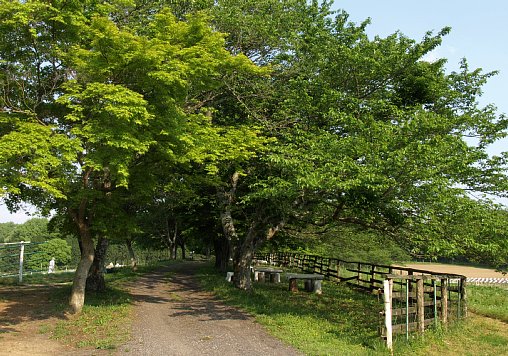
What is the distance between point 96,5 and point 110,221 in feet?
21.5

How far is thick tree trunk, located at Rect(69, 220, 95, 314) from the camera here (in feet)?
42.5

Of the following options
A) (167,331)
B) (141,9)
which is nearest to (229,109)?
(141,9)

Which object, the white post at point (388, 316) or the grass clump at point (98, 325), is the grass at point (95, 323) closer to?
the grass clump at point (98, 325)

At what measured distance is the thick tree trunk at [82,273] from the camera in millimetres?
12969

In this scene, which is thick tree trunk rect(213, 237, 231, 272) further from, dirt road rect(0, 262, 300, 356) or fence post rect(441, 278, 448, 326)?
fence post rect(441, 278, 448, 326)

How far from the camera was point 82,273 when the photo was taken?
1327cm

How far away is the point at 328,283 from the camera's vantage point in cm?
2325

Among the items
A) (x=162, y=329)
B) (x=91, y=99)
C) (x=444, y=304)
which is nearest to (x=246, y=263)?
(x=162, y=329)

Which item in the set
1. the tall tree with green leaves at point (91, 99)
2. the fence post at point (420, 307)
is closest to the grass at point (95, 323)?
the tall tree with green leaves at point (91, 99)

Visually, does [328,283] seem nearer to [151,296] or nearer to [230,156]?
[151,296]

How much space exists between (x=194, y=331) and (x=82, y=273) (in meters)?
4.62

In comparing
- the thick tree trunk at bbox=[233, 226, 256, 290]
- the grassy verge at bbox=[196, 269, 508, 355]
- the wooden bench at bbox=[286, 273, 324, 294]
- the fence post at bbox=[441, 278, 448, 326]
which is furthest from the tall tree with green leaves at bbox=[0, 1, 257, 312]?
the wooden bench at bbox=[286, 273, 324, 294]

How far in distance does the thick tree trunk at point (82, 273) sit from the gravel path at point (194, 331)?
1.86 metres

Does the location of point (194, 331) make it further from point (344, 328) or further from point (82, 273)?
point (82, 273)
